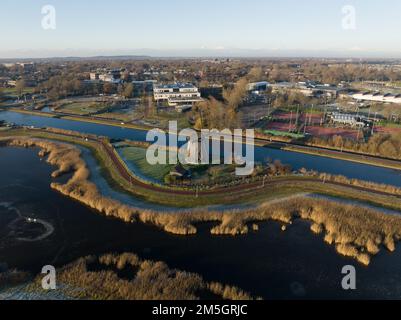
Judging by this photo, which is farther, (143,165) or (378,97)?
(378,97)

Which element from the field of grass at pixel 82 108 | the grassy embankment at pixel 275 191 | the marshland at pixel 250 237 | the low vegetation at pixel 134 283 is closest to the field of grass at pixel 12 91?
the field of grass at pixel 82 108

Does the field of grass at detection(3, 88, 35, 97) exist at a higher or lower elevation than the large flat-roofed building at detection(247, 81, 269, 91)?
lower

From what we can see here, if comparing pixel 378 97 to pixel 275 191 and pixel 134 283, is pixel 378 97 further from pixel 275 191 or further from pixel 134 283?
pixel 134 283

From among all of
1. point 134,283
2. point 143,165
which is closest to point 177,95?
point 143,165

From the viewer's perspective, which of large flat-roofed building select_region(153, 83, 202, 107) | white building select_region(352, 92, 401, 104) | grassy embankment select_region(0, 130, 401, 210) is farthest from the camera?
white building select_region(352, 92, 401, 104)

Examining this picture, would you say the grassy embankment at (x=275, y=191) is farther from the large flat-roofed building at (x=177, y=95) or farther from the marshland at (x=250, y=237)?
the large flat-roofed building at (x=177, y=95)

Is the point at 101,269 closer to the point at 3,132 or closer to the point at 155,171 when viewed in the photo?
the point at 155,171

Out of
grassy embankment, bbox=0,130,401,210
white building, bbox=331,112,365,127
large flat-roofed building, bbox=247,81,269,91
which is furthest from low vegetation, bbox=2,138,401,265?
large flat-roofed building, bbox=247,81,269,91

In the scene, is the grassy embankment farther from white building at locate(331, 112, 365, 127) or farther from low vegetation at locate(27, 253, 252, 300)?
white building at locate(331, 112, 365, 127)
